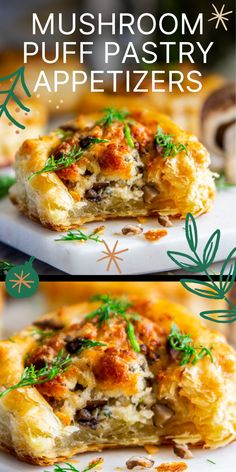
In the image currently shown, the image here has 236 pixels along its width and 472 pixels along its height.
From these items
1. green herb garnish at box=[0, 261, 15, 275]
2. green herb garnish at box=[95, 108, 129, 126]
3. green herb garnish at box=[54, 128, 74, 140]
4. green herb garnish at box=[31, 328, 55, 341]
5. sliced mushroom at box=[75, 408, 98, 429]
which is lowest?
sliced mushroom at box=[75, 408, 98, 429]

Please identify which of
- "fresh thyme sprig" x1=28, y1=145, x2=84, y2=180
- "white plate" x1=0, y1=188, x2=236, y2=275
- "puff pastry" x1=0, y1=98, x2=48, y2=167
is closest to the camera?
"white plate" x1=0, y1=188, x2=236, y2=275

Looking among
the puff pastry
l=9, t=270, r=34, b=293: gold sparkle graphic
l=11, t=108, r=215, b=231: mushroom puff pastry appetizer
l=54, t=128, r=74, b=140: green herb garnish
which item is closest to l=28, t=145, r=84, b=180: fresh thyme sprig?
→ l=11, t=108, r=215, b=231: mushroom puff pastry appetizer

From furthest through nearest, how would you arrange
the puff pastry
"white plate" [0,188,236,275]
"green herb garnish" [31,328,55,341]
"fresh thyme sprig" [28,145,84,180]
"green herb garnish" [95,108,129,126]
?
the puff pastry, "green herb garnish" [31,328,55,341], "green herb garnish" [95,108,129,126], "fresh thyme sprig" [28,145,84,180], "white plate" [0,188,236,275]

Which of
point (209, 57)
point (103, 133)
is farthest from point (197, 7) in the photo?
point (103, 133)

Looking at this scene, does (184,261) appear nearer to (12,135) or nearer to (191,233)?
(191,233)

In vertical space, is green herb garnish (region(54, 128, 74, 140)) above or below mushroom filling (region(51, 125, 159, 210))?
above

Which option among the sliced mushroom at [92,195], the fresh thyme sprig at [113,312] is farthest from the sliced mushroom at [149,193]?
the fresh thyme sprig at [113,312]

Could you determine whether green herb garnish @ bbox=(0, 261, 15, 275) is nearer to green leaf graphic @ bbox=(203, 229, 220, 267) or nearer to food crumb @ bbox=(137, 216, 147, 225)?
food crumb @ bbox=(137, 216, 147, 225)
